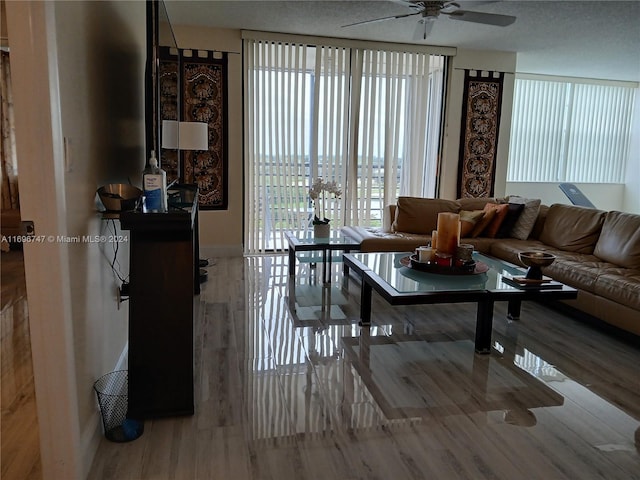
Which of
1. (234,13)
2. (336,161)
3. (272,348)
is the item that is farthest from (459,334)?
(234,13)

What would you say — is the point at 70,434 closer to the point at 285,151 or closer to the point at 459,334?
the point at 459,334

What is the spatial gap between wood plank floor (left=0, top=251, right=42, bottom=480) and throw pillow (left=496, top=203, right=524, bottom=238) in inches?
162

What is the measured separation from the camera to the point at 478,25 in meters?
5.09

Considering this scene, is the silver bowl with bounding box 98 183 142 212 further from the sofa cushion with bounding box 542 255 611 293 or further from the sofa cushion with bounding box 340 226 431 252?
the sofa cushion with bounding box 542 255 611 293

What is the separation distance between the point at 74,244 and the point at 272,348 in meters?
1.51

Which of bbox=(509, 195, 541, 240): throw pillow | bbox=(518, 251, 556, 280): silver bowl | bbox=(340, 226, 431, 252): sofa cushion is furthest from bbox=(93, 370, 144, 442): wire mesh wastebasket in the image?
bbox=(509, 195, 541, 240): throw pillow

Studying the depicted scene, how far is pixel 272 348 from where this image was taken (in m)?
3.01

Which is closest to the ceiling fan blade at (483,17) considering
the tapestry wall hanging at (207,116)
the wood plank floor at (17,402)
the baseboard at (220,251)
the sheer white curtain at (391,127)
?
the sheer white curtain at (391,127)

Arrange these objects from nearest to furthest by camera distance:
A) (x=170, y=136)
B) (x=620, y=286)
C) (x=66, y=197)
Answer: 1. (x=66, y=197)
2. (x=620, y=286)
3. (x=170, y=136)

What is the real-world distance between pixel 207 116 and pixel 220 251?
157cm

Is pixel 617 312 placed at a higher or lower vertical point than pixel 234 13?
lower

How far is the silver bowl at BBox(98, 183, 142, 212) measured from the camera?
210 centimetres

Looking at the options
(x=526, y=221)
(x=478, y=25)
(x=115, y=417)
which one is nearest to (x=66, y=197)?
(x=115, y=417)

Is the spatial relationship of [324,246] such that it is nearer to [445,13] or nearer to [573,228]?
[445,13]
